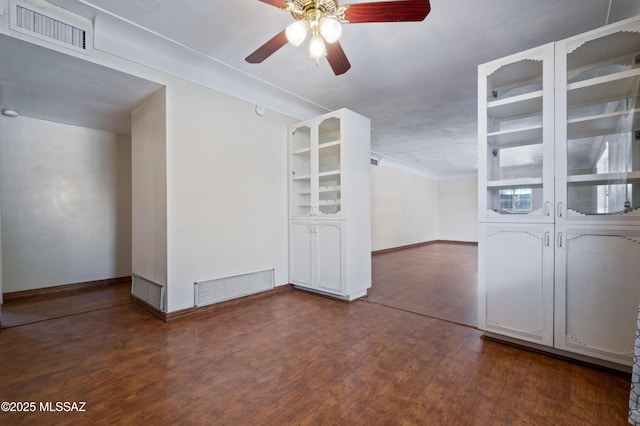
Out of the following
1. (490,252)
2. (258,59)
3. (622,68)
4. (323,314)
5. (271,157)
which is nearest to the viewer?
(622,68)

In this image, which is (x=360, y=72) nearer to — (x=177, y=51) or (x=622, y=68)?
(x=177, y=51)

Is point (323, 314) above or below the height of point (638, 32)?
below

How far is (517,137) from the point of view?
2.52 meters

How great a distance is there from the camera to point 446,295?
3896 mm

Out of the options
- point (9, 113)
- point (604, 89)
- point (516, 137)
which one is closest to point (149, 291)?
point (9, 113)

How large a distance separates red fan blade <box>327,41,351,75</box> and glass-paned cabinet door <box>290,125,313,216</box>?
1.85m

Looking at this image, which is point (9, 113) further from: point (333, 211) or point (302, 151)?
point (333, 211)

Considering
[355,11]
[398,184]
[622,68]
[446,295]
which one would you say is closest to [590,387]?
[446,295]

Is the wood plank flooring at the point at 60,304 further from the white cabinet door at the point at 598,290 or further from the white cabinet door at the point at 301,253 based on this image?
the white cabinet door at the point at 598,290

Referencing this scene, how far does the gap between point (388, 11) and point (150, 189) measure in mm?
3159

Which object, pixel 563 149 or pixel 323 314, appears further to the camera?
pixel 323 314

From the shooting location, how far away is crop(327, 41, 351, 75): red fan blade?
82.6 inches

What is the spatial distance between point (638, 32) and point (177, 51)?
3908 millimetres

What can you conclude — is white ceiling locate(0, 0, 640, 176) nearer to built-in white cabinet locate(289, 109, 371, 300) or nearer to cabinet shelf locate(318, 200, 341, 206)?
built-in white cabinet locate(289, 109, 371, 300)
